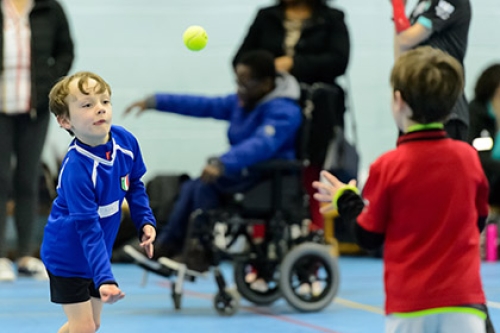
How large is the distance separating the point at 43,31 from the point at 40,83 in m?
0.29

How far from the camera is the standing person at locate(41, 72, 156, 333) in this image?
8.40ft

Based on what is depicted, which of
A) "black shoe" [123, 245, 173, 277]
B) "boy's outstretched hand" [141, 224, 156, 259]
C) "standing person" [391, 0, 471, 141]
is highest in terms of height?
"standing person" [391, 0, 471, 141]

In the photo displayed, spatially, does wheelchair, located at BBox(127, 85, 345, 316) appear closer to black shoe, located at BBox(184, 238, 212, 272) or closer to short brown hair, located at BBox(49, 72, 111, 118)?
black shoe, located at BBox(184, 238, 212, 272)

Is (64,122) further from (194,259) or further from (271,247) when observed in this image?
(271,247)

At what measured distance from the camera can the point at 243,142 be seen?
4391 millimetres

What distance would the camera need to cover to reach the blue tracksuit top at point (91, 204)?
2.54 metres

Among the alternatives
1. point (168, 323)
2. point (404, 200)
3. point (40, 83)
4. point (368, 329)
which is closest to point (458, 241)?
point (404, 200)

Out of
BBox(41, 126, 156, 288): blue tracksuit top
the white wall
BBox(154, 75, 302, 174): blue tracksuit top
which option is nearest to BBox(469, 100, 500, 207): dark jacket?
the white wall

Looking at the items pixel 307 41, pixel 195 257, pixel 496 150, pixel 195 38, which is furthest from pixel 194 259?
pixel 496 150

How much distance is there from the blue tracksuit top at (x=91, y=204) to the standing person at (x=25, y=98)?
Answer: 2.78m

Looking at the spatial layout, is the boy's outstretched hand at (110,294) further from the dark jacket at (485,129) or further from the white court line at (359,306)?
the dark jacket at (485,129)

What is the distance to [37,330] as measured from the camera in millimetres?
3801

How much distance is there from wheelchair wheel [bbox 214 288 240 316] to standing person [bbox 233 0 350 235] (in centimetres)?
93

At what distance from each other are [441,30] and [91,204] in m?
1.35
